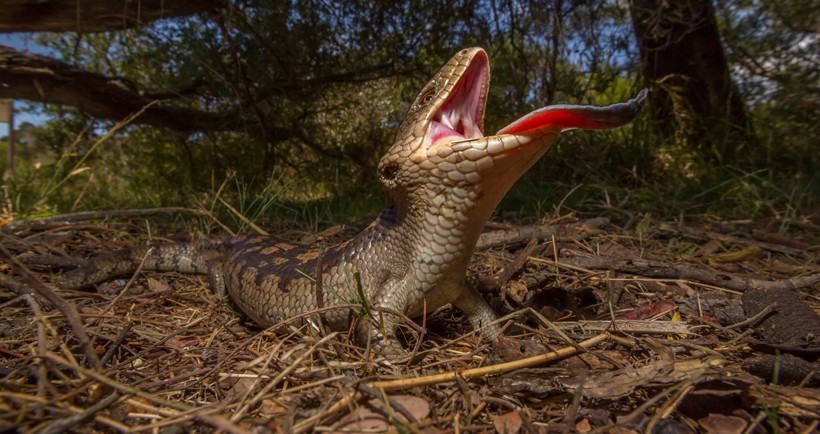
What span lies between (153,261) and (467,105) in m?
2.73

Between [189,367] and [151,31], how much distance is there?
15.2 ft

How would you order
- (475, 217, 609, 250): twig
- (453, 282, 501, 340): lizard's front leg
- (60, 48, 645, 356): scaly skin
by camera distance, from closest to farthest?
(60, 48, 645, 356): scaly skin, (453, 282, 501, 340): lizard's front leg, (475, 217, 609, 250): twig

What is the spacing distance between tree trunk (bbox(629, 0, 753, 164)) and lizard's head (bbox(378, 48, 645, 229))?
3.77 meters

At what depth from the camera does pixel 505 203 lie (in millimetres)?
4508

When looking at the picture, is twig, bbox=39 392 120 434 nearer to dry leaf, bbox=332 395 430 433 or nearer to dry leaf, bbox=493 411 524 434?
dry leaf, bbox=332 395 430 433

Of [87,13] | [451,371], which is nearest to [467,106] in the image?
[451,371]

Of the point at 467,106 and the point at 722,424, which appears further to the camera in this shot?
the point at 467,106

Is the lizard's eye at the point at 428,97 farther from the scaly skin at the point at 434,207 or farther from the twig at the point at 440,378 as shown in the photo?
the twig at the point at 440,378

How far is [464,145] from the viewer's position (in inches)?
66.7

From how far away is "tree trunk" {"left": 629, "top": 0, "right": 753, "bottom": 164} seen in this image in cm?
489

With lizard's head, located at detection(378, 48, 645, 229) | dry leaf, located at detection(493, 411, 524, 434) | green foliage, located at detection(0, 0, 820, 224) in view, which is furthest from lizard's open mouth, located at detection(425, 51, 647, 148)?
green foliage, located at detection(0, 0, 820, 224)

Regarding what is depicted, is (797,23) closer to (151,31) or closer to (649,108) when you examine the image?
(649,108)

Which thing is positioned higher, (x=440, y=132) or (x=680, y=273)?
(x=440, y=132)

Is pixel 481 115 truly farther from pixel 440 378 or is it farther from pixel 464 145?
pixel 440 378
